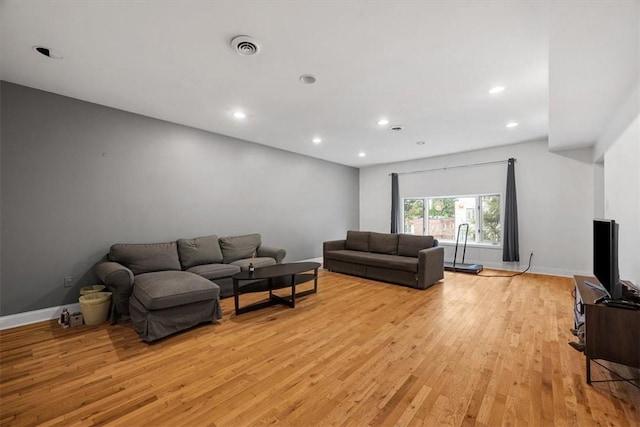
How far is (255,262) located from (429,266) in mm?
2872

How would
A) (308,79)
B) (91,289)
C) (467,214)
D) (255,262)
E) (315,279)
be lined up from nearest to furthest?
(308,79), (91,289), (315,279), (255,262), (467,214)

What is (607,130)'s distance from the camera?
3592mm

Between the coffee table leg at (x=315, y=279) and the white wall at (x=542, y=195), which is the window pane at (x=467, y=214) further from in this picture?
the coffee table leg at (x=315, y=279)

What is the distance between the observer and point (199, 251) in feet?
13.3

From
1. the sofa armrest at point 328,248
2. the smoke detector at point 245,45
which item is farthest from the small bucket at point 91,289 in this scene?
the sofa armrest at point 328,248

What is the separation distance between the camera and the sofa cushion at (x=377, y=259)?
14.4ft

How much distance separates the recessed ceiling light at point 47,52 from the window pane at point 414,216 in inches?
273

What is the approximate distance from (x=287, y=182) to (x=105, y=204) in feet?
10.7

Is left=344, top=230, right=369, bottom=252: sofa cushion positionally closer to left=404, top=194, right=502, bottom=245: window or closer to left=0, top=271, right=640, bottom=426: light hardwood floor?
left=404, top=194, right=502, bottom=245: window

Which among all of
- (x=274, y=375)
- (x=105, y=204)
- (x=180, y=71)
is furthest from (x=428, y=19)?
(x=105, y=204)

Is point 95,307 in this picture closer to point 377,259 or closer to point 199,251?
point 199,251

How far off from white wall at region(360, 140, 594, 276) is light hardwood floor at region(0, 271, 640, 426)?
2.40 metres

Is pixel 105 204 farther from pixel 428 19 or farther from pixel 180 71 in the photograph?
pixel 428 19

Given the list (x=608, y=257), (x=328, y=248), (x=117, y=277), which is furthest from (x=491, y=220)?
(x=117, y=277)
